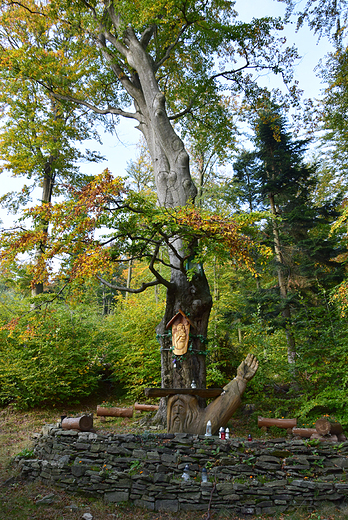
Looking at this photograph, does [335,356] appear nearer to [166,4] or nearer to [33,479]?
[33,479]

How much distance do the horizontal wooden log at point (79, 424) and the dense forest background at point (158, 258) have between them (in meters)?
1.75

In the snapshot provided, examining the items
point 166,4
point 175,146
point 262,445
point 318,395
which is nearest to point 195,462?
point 262,445

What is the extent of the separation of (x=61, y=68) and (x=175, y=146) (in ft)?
14.3

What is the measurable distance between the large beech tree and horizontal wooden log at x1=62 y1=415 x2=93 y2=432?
59.0 inches

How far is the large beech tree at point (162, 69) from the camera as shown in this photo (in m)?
6.20

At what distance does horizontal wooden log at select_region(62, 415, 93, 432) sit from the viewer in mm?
4887

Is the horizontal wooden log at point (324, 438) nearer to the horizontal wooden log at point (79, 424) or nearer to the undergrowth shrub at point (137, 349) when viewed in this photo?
the horizontal wooden log at point (79, 424)

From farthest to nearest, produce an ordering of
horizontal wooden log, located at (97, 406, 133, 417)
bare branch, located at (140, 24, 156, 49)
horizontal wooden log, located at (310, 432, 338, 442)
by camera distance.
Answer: bare branch, located at (140, 24, 156, 49) < horizontal wooden log, located at (97, 406, 133, 417) < horizontal wooden log, located at (310, 432, 338, 442)

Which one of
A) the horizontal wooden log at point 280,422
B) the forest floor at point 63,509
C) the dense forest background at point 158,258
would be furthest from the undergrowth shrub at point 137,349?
the forest floor at point 63,509

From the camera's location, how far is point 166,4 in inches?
279

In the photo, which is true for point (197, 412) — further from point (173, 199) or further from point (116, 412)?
point (173, 199)

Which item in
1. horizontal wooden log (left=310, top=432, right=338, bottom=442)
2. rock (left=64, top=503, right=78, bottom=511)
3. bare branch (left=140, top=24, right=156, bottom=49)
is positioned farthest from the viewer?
bare branch (left=140, top=24, right=156, bottom=49)

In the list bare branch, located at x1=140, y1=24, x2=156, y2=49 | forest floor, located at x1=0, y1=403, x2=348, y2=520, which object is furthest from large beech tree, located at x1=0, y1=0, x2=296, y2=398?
forest floor, located at x1=0, y1=403, x2=348, y2=520

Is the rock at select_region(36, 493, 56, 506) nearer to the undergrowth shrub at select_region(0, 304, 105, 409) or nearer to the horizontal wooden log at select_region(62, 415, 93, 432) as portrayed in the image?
the horizontal wooden log at select_region(62, 415, 93, 432)
